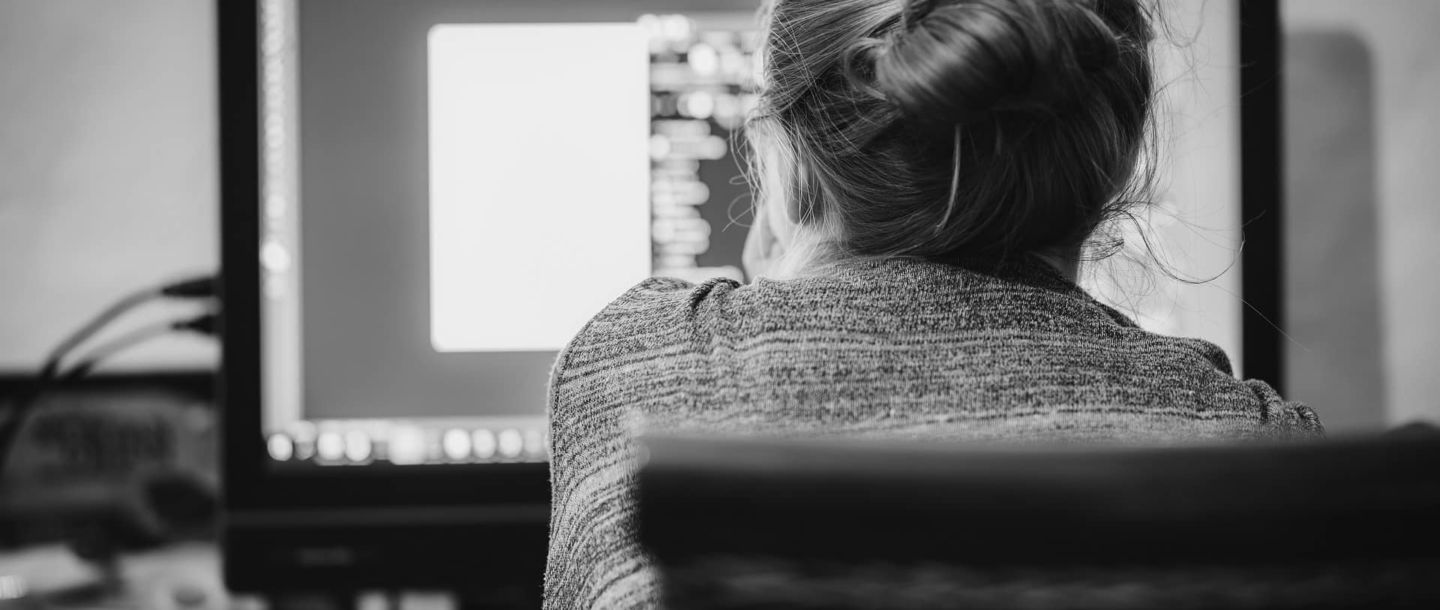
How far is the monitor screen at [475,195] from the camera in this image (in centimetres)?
64

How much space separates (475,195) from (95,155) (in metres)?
0.46

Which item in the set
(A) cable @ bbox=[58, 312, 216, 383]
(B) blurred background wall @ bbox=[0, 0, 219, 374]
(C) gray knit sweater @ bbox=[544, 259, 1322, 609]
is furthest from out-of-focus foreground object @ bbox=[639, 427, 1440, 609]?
(B) blurred background wall @ bbox=[0, 0, 219, 374]

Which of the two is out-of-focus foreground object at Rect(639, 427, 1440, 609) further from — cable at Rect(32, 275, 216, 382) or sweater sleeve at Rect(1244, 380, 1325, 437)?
cable at Rect(32, 275, 216, 382)

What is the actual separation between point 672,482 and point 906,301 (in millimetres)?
214

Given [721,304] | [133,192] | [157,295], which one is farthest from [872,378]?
[133,192]

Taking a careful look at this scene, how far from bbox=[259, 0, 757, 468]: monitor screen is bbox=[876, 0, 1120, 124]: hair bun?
0.94 feet

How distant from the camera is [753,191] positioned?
65 centimetres

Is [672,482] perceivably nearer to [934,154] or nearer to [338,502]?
[934,154]

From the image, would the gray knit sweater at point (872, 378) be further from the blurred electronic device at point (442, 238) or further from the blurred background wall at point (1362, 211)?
the blurred background wall at point (1362, 211)

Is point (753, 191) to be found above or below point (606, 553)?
above

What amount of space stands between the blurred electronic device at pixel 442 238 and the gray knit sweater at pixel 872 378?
0.70 feet

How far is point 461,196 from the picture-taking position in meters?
0.65

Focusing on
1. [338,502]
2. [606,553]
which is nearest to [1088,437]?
[606,553]

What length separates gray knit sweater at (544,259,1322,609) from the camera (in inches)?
14.1
